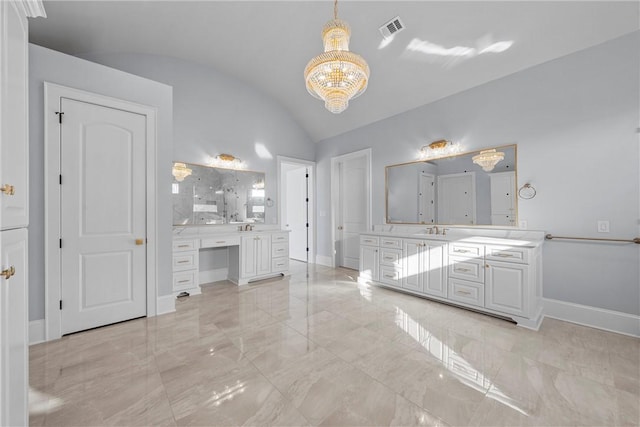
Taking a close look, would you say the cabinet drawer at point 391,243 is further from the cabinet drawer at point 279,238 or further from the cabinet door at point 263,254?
the cabinet door at point 263,254

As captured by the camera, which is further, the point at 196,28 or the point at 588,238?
the point at 196,28

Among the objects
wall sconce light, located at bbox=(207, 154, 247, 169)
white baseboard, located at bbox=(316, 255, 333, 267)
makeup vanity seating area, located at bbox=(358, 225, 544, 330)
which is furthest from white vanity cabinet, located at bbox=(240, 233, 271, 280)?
makeup vanity seating area, located at bbox=(358, 225, 544, 330)

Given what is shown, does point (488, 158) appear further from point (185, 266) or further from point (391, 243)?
point (185, 266)

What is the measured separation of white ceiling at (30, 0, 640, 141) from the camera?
2.62 metres

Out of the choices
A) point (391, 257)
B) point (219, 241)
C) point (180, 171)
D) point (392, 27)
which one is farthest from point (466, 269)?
point (180, 171)

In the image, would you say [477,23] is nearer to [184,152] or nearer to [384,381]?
[384,381]

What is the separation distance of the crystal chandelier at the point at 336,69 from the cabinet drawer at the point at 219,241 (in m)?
2.67

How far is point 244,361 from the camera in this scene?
2.05m

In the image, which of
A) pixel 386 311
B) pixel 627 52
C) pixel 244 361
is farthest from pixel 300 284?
pixel 627 52

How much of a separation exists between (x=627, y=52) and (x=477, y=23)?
4.64 feet

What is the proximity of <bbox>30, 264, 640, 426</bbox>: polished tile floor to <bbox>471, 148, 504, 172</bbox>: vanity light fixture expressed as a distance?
73.9 inches

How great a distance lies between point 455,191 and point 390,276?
1.55 metres

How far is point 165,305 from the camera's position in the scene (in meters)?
2.97

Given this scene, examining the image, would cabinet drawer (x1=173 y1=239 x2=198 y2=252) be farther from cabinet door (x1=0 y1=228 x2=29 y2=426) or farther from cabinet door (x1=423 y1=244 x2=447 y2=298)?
cabinet door (x1=423 y1=244 x2=447 y2=298)
